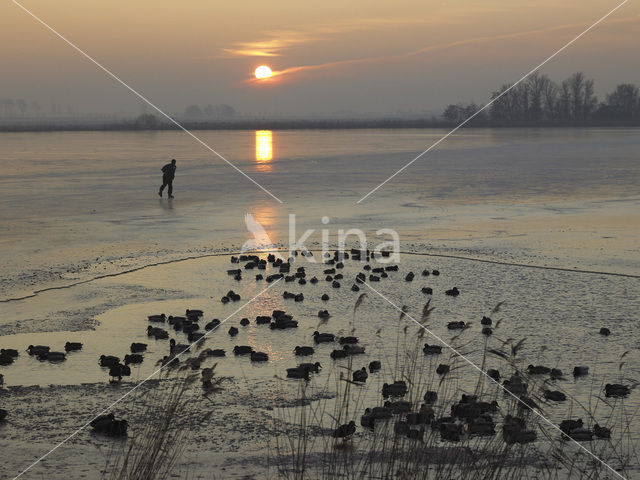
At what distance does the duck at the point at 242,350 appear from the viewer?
30.0 ft

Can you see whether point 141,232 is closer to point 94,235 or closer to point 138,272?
point 94,235

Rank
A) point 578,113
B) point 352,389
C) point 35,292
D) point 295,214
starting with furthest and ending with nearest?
point 578,113 → point 295,214 → point 35,292 → point 352,389

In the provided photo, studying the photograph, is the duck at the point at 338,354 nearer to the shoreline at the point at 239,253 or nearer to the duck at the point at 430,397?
the duck at the point at 430,397

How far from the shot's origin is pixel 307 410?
7535 mm

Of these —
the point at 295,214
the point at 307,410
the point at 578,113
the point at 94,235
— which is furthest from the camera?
the point at 578,113

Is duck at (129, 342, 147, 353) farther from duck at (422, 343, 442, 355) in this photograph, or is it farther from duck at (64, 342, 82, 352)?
duck at (422, 343, 442, 355)

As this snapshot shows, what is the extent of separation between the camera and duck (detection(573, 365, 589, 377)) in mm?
8125

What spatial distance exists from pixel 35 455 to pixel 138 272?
7929 mm

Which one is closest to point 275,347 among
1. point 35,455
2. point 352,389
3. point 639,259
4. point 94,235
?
point 352,389

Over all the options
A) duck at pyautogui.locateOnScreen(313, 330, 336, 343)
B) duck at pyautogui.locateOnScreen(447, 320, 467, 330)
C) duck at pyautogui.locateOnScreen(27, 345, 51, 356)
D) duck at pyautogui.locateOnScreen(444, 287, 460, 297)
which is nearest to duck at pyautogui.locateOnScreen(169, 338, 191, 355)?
duck at pyautogui.locateOnScreen(27, 345, 51, 356)

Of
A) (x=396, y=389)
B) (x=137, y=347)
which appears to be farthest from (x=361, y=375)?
(x=137, y=347)

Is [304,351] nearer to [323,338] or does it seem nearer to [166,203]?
[323,338]

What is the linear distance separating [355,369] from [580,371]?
227cm

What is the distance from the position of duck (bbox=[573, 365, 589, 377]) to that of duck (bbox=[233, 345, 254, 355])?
137 inches
